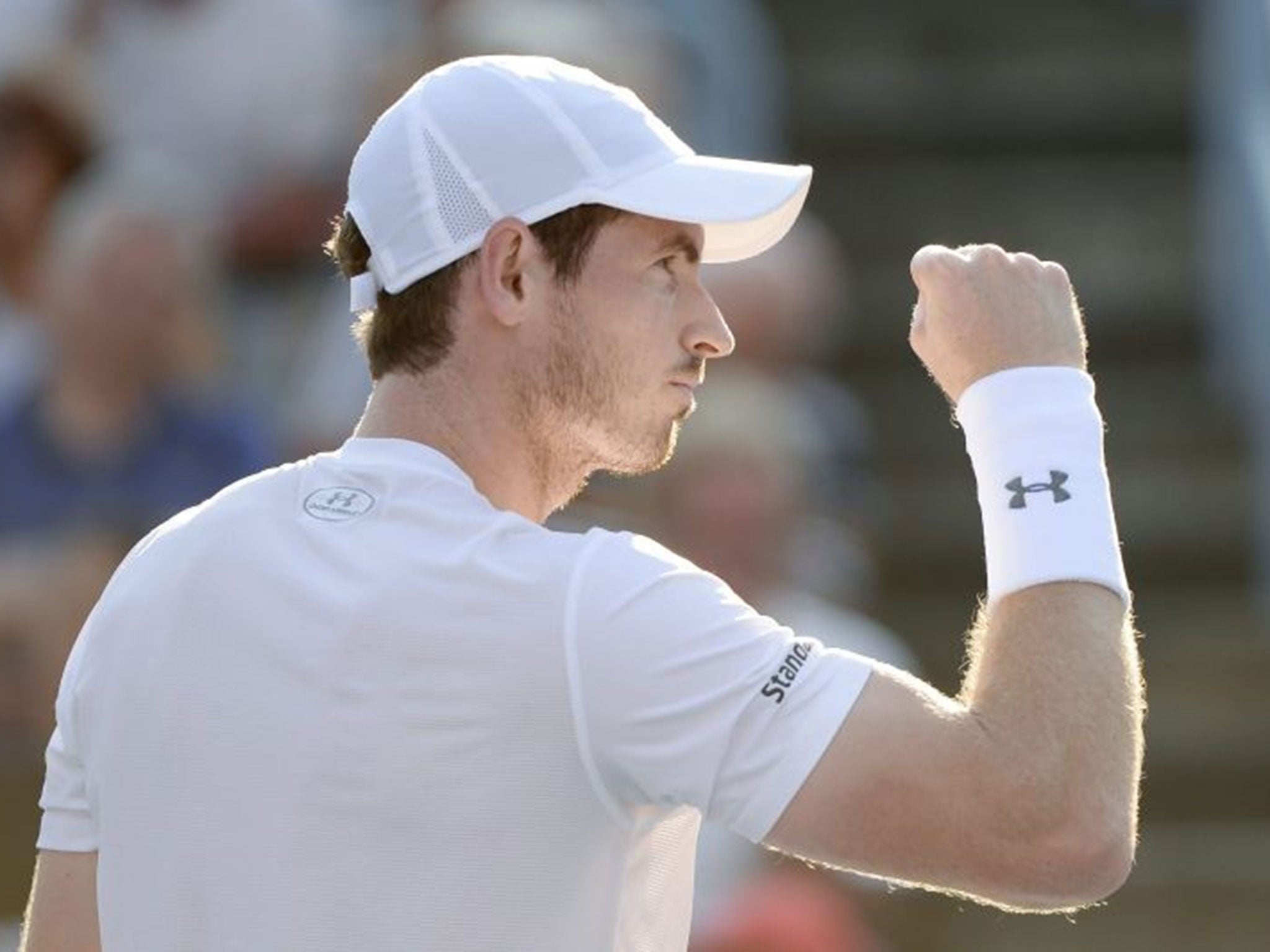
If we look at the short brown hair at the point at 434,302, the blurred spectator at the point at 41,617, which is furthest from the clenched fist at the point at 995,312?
the blurred spectator at the point at 41,617

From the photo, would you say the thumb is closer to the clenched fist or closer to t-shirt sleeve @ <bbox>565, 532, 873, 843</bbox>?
the clenched fist

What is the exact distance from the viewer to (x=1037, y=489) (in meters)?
2.85

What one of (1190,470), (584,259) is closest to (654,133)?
(584,259)

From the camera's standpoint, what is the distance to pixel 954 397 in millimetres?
2969

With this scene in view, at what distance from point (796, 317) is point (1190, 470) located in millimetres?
1460

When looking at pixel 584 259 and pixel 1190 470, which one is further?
pixel 1190 470

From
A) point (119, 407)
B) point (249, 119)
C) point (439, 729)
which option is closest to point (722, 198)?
point (439, 729)

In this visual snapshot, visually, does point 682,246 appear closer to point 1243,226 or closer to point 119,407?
point 119,407

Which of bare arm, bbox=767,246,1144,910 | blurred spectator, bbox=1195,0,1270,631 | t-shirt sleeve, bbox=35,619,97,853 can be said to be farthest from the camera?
blurred spectator, bbox=1195,0,1270,631

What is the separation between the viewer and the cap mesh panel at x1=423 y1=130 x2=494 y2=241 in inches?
113

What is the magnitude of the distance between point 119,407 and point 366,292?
3518 millimetres

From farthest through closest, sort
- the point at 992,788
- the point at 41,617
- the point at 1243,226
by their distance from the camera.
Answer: the point at 1243,226
the point at 41,617
the point at 992,788

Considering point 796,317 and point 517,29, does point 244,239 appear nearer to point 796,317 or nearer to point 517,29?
point 517,29

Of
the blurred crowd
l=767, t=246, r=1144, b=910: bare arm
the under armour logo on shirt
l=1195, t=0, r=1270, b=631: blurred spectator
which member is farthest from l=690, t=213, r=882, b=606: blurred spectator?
l=767, t=246, r=1144, b=910: bare arm
